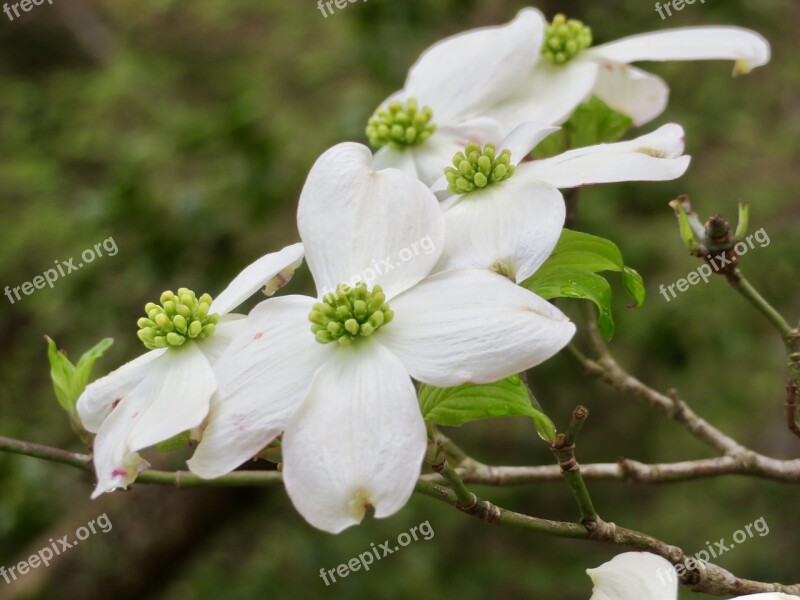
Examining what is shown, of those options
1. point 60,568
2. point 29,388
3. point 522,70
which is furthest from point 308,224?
point 29,388

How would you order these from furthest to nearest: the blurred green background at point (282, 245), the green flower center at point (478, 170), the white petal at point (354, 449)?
1. the blurred green background at point (282, 245)
2. the green flower center at point (478, 170)
3. the white petal at point (354, 449)

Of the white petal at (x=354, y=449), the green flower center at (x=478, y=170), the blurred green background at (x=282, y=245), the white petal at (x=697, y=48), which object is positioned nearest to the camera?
the white petal at (x=354, y=449)

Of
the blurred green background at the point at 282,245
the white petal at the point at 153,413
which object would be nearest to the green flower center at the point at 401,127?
the white petal at the point at 153,413

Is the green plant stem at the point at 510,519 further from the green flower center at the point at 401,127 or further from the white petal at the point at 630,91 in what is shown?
the white petal at the point at 630,91

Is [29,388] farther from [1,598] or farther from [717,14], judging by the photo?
[717,14]

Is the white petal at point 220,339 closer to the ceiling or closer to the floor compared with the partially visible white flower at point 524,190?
closer to the floor

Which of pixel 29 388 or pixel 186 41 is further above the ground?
pixel 186 41

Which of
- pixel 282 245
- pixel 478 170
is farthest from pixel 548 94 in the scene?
pixel 282 245
